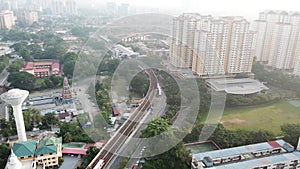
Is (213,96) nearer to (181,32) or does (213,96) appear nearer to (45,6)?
(181,32)

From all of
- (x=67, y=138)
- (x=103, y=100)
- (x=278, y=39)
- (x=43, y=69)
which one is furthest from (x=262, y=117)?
(x=43, y=69)

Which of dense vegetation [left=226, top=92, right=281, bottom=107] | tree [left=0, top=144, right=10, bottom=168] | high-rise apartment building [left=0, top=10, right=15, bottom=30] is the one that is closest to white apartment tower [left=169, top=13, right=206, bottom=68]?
dense vegetation [left=226, top=92, right=281, bottom=107]

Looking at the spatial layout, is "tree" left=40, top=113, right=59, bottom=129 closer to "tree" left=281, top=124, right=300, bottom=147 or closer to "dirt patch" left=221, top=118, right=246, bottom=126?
"dirt patch" left=221, top=118, right=246, bottom=126

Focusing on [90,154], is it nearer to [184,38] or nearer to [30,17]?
[184,38]

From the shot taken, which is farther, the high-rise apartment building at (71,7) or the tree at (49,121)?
the high-rise apartment building at (71,7)

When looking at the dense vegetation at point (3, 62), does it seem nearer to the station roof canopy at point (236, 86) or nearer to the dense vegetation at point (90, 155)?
the dense vegetation at point (90, 155)

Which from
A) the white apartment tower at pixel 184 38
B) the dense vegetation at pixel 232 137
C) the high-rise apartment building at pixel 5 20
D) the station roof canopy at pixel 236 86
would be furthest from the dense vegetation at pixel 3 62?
the high-rise apartment building at pixel 5 20
